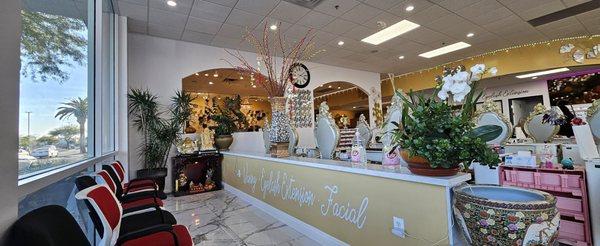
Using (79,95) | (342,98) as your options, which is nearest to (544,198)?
(79,95)

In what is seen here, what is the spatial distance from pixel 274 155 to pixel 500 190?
260 cm

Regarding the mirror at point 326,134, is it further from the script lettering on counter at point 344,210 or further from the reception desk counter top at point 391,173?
the script lettering on counter at point 344,210

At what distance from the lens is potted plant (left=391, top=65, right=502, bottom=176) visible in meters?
1.21

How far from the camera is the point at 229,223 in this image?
325 cm

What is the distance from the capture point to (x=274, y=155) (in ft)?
11.3

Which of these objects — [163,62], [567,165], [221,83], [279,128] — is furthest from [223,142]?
[567,165]

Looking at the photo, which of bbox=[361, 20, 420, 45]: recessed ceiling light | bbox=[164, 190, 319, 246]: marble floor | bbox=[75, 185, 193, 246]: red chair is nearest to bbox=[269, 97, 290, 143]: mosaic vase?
bbox=[164, 190, 319, 246]: marble floor

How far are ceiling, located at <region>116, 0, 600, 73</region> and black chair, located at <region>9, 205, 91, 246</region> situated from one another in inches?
146

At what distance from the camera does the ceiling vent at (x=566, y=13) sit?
4422 millimetres

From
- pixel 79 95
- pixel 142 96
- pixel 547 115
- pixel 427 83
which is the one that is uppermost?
pixel 427 83

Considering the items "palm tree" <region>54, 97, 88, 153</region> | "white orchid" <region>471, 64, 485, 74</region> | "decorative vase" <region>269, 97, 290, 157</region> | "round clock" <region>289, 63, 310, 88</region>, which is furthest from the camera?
"round clock" <region>289, 63, 310, 88</region>

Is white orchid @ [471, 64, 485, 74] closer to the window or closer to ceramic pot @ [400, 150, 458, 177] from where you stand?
ceramic pot @ [400, 150, 458, 177]

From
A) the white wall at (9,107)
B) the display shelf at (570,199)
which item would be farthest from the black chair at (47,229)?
the display shelf at (570,199)

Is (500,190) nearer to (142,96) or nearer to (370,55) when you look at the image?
(142,96)
